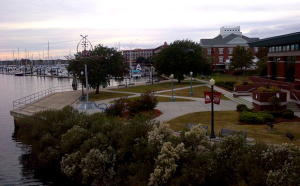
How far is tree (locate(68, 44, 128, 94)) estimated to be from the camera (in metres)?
44.3

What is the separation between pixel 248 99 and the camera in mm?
33625

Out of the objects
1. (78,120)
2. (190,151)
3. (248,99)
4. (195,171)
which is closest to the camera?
(195,171)

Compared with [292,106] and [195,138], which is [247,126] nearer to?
[292,106]

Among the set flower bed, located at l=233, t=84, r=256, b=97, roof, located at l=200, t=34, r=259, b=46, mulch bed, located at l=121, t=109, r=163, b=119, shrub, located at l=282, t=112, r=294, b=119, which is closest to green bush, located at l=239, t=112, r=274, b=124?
shrub, located at l=282, t=112, r=294, b=119

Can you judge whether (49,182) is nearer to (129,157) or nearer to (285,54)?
(129,157)

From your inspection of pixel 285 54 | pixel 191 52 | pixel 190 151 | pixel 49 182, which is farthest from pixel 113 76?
pixel 190 151

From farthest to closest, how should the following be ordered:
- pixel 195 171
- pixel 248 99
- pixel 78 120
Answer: pixel 248 99
pixel 78 120
pixel 195 171

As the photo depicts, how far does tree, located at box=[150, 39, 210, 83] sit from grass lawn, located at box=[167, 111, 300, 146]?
103 feet

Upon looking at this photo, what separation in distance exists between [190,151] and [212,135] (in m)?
4.46

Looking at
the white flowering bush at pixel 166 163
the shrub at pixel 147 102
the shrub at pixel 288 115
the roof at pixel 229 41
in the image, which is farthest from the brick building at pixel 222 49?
the white flowering bush at pixel 166 163

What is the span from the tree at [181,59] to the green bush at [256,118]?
34565mm

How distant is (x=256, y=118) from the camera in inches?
912

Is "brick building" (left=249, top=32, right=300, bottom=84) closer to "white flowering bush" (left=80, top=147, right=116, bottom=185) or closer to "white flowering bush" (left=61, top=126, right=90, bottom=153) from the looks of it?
"white flowering bush" (left=61, top=126, right=90, bottom=153)

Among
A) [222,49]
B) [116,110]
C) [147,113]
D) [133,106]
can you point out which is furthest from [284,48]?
[222,49]
